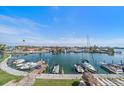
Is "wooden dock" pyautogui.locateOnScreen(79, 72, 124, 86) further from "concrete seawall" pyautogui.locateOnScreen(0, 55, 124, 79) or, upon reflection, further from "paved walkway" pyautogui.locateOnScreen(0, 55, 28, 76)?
"paved walkway" pyautogui.locateOnScreen(0, 55, 28, 76)

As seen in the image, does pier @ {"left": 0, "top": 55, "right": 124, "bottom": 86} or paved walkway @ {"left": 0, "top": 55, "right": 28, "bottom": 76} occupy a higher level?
paved walkway @ {"left": 0, "top": 55, "right": 28, "bottom": 76}

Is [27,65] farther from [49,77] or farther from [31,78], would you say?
[49,77]

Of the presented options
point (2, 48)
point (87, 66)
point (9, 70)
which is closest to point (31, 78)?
point (9, 70)

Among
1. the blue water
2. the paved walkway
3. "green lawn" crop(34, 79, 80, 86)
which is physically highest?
the blue water

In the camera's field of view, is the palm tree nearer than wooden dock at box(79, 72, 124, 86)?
No

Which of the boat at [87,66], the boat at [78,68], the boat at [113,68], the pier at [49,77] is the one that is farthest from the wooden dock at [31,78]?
the boat at [113,68]

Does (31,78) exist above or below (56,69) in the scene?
below

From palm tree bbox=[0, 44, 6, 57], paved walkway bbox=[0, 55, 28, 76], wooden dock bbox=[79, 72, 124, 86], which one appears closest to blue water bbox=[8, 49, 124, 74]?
wooden dock bbox=[79, 72, 124, 86]

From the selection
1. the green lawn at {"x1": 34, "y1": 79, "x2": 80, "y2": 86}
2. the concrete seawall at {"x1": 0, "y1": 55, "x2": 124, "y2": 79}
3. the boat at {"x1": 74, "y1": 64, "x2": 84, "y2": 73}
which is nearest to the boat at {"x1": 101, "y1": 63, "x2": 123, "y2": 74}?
the concrete seawall at {"x1": 0, "y1": 55, "x2": 124, "y2": 79}
